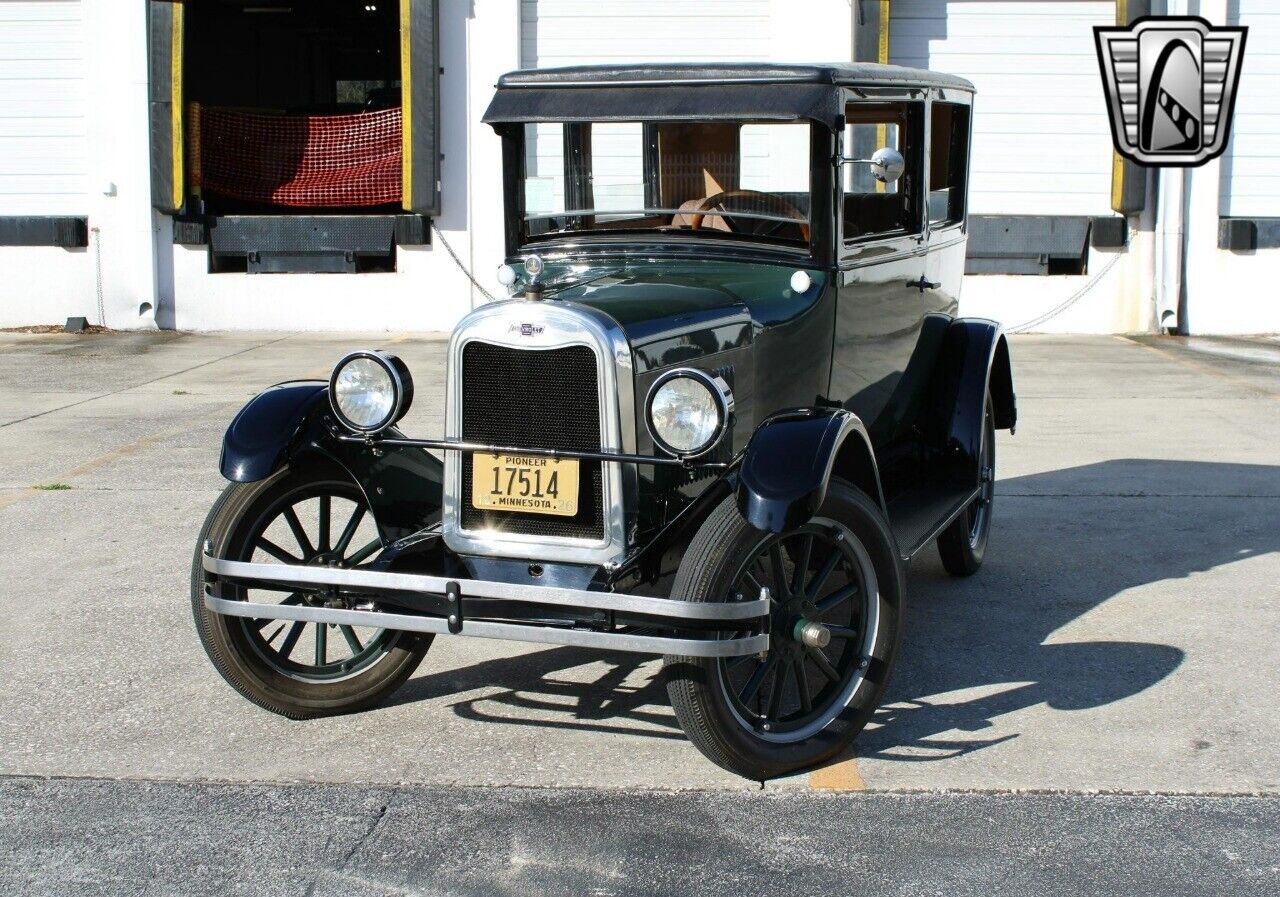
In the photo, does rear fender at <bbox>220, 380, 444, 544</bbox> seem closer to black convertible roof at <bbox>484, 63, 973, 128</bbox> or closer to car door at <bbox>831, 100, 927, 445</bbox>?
black convertible roof at <bbox>484, 63, 973, 128</bbox>

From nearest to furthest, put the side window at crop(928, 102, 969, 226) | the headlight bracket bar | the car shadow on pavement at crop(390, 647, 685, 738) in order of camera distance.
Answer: the headlight bracket bar
the car shadow on pavement at crop(390, 647, 685, 738)
the side window at crop(928, 102, 969, 226)

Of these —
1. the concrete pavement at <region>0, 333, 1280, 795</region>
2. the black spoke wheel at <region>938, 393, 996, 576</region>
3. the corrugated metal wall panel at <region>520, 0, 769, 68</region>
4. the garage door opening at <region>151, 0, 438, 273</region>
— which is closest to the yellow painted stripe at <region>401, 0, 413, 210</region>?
the garage door opening at <region>151, 0, 438, 273</region>

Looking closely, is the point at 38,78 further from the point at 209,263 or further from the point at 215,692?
the point at 215,692

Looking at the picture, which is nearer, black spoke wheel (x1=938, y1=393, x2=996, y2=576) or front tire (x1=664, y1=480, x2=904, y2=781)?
front tire (x1=664, y1=480, x2=904, y2=781)

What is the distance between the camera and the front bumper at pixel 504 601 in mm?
3746

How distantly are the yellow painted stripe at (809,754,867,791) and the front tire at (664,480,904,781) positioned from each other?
0.04 meters

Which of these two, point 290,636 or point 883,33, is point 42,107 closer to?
point 883,33

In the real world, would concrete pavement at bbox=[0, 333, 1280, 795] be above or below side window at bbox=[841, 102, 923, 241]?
below

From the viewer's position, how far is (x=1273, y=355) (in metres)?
12.9

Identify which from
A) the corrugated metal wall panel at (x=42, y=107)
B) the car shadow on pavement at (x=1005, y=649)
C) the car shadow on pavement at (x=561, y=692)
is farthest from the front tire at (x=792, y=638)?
the corrugated metal wall panel at (x=42, y=107)

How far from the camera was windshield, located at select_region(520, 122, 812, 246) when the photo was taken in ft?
16.1

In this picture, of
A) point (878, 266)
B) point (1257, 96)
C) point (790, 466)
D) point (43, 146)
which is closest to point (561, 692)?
point (790, 466)

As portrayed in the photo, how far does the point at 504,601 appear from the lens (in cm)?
400

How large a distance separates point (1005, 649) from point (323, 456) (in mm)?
2413
